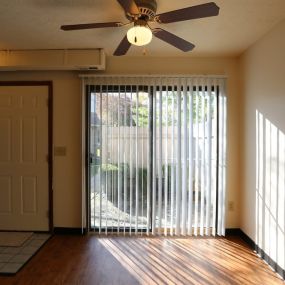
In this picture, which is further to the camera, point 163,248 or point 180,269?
point 163,248

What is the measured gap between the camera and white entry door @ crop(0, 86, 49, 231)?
370cm

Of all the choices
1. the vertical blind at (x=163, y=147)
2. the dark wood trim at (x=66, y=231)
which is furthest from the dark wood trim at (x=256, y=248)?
the dark wood trim at (x=66, y=231)

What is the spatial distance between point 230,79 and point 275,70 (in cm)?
97

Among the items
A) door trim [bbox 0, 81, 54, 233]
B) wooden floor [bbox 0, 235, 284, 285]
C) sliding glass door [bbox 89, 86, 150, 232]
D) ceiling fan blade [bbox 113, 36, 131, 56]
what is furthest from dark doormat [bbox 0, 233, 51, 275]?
ceiling fan blade [bbox 113, 36, 131, 56]

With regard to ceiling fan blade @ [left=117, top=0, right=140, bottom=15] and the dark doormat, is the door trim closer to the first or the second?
the dark doormat

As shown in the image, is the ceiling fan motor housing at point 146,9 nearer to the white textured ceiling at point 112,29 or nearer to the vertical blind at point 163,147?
the white textured ceiling at point 112,29

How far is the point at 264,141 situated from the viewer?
290 cm

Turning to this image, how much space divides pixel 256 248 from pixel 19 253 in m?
2.72

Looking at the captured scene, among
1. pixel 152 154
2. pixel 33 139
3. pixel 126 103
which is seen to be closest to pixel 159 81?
pixel 126 103

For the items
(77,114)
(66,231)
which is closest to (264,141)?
(77,114)

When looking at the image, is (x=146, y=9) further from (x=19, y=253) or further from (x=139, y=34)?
(x=19, y=253)

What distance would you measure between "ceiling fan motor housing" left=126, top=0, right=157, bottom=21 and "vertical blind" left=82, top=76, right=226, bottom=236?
154 cm

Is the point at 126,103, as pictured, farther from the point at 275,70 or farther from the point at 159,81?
the point at 275,70

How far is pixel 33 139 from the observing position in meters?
3.70
